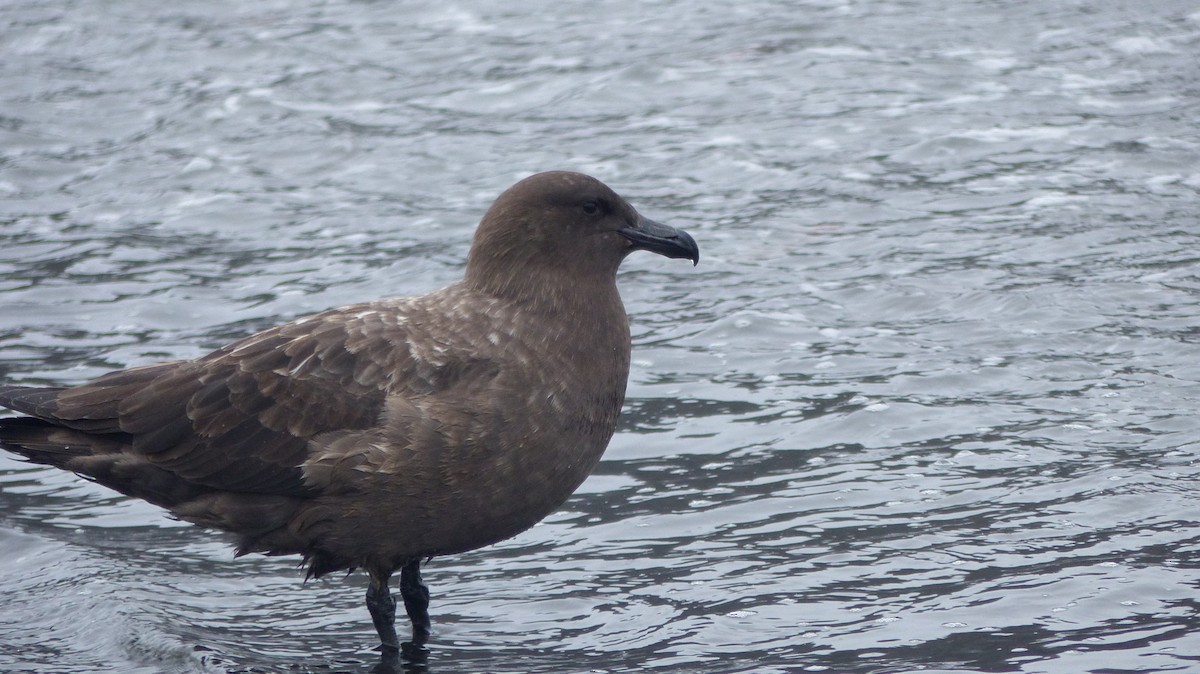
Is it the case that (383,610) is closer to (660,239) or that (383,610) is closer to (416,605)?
(416,605)

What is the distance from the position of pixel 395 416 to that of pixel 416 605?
0.84 metres

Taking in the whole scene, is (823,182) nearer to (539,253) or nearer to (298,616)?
(539,253)

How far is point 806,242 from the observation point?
9.11m

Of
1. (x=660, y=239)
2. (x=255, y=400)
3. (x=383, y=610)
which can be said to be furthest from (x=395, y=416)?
(x=660, y=239)

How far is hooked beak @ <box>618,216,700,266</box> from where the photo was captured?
576 cm

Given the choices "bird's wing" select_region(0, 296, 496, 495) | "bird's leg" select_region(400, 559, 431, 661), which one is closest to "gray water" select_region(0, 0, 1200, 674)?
"bird's leg" select_region(400, 559, 431, 661)

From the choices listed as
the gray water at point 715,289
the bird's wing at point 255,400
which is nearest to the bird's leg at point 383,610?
the gray water at point 715,289

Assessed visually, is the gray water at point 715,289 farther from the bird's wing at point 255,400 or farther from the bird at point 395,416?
the bird's wing at point 255,400

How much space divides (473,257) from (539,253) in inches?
10.4

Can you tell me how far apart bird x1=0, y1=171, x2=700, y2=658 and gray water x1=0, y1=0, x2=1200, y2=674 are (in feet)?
1.74

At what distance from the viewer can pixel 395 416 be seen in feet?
16.7

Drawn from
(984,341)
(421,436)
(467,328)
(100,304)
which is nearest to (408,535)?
(421,436)

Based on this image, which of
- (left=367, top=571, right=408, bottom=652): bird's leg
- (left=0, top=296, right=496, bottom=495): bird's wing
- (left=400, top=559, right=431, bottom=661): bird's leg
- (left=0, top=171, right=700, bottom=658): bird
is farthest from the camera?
(left=400, top=559, right=431, bottom=661): bird's leg

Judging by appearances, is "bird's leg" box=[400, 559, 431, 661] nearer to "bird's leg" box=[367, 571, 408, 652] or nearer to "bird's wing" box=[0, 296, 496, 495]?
"bird's leg" box=[367, 571, 408, 652]
